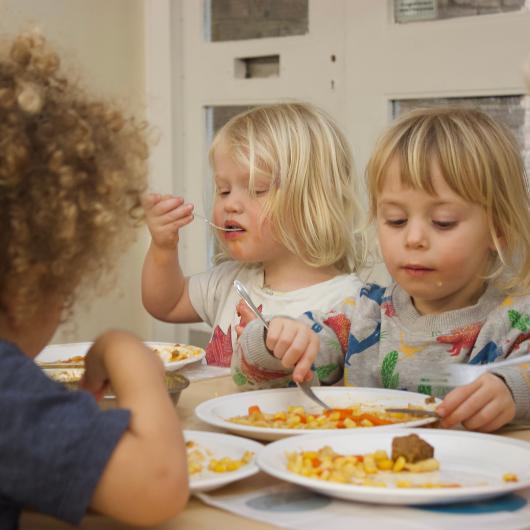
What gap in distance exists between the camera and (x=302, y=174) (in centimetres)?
197

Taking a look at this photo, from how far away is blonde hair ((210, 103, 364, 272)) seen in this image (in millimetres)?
1959

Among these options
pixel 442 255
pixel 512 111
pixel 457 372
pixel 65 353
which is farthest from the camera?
pixel 512 111

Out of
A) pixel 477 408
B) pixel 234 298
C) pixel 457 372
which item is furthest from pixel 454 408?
pixel 234 298

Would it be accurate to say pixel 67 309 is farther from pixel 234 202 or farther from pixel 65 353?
pixel 234 202

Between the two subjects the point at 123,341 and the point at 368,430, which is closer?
the point at 123,341

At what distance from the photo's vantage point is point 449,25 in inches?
94.0

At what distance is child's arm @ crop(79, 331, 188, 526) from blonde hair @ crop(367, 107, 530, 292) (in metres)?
0.67

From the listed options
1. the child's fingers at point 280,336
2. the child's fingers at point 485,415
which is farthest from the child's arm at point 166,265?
the child's fingers at point 485,415

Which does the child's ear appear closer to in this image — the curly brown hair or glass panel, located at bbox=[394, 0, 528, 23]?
the curly brown hair

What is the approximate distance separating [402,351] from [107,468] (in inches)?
29.6

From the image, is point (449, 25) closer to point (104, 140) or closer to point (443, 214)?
point (443, 214)

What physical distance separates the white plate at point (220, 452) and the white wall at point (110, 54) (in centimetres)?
184

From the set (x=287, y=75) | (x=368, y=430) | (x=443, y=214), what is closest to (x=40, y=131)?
(x=368, y=430)

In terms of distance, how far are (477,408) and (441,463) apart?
0.56 ft
